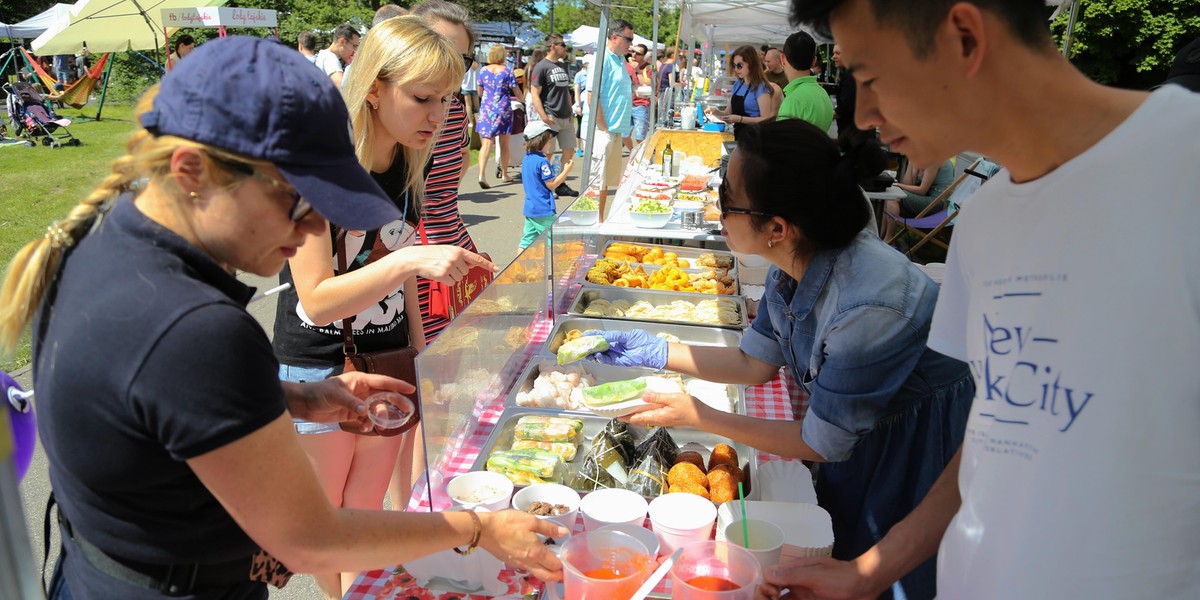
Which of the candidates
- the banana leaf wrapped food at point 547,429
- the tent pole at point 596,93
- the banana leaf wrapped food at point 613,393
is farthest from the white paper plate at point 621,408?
the tent pole at point 596,93

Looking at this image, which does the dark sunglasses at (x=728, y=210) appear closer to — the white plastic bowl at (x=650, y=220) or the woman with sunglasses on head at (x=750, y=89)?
the white plastic bowl at (x=650, y=220)

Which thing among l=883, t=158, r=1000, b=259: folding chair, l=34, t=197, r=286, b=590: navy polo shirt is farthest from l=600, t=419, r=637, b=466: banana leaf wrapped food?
l=883, t=158, r=1000, b=259: folding chair

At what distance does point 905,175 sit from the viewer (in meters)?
8.38

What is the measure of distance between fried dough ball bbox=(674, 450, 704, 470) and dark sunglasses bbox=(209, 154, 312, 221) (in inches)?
52.8

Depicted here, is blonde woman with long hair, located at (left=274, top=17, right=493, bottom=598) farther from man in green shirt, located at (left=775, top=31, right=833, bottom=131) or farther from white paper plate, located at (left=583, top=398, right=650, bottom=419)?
man in green shirt, located at (left=775, top=31, right=833, bottom=131)

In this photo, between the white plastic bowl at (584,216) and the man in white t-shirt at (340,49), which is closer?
the white plastic bowl at (584,216)

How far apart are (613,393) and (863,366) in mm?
757

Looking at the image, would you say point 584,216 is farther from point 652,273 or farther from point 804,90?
point 804,90

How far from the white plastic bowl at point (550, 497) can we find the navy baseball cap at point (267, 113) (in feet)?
3.01

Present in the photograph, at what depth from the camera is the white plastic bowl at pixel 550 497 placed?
5.52 feet

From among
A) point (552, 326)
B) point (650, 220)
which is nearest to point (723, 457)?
point (552, 326)

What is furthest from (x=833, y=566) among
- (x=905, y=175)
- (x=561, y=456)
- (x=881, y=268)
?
(x=905, y=175)

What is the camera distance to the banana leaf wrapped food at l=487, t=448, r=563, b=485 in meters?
1.95

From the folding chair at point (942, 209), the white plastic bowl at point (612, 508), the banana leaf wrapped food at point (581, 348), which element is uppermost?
the banana leaf wrapped food at point (581, 348)
